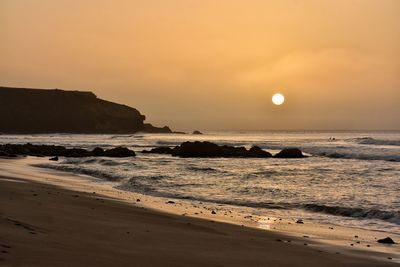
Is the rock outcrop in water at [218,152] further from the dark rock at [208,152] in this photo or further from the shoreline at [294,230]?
the shoreline at [294,230]

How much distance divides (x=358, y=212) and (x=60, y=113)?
146 m

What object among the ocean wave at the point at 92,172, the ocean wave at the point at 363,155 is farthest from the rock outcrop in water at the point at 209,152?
the ocean wave at the point at 92,172

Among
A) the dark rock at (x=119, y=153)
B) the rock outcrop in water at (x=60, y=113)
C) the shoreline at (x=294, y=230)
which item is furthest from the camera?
the rock outcrop in water at (x=60, y=113)

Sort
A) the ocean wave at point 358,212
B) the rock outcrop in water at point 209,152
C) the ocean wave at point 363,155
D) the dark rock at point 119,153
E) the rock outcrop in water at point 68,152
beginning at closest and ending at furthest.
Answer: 1. the ocean wave at point 358,212
2. the ocean wave at point 363,155
3. the dark rock at point 119,153
4. the rock outcrop in water at point 68,152
5. the rock outcrop in water at point 209,152

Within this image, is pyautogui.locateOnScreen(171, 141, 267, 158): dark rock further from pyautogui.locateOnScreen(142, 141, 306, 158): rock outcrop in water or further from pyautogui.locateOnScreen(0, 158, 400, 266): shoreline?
pyautogui.locateOnScreen(0, 158, 400, 266): shoreline

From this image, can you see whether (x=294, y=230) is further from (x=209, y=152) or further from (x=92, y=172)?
(x=209, y=152)

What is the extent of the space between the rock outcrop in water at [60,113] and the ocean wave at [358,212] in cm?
13775

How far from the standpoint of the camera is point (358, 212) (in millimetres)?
13180

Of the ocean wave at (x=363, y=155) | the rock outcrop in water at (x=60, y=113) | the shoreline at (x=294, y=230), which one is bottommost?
the shoreline at (x=294, y=230)

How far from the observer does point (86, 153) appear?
41.5 meters

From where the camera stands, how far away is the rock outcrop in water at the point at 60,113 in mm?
148025

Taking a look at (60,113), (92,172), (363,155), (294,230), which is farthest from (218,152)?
(60,113)

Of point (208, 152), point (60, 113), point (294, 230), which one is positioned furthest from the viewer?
point (60, 113)

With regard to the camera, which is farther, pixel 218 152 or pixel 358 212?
pixel 218 152
